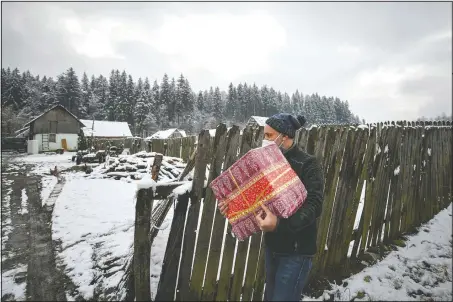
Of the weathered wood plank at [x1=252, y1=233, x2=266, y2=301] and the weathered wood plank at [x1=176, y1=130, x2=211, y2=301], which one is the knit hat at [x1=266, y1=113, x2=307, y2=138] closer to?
the weathered wood plank at [x1=176, y1=130, x2=211, y2=301]

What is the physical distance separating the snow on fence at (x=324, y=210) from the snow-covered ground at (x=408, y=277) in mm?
295

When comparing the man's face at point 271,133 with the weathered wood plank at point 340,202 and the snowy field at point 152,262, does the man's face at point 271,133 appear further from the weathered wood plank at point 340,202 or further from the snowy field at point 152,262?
the snowy field at point 152,262

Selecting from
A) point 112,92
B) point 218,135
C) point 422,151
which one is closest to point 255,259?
point 218,135

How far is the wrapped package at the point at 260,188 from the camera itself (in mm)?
1772

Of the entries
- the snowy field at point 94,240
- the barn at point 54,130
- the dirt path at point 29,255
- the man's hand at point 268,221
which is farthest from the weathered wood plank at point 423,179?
the barn at point 54,130

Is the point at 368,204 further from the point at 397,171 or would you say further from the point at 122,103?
the point at 122,103

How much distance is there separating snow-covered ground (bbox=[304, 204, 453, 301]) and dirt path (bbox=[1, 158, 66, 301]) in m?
3.45

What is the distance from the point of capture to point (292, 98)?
419 ft

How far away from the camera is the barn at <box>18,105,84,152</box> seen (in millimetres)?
42219

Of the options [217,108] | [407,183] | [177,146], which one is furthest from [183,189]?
[217,108]

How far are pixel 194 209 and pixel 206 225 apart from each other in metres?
0.23

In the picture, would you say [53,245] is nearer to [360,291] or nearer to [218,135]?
[218,135]

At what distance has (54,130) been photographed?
143ft

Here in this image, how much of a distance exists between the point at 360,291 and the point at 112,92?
3354 inches
